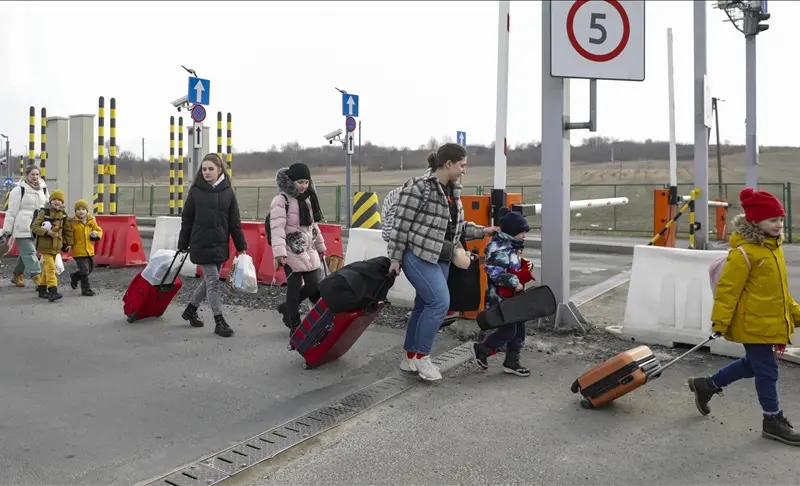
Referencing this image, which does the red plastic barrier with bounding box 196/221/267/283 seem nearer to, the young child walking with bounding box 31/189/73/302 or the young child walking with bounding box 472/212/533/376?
the young child walking with bounding box 31/189/73/302

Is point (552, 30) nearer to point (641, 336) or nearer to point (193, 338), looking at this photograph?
point (641, 336)

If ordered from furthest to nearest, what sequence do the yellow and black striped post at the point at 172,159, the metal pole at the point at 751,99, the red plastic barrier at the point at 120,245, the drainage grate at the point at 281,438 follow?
the yellow and black striped post at the point at 172,159
the metal pole at the point at 751,99
the red plastic barrier at the point at 120,245
the drainage grate at the point at 281,438

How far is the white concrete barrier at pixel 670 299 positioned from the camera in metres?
6.23

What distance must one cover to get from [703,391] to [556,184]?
2.70 meters

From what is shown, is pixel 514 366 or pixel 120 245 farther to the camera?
pixel 120 245

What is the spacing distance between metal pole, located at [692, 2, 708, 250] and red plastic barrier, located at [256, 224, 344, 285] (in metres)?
6.32

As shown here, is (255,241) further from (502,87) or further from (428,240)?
(428,240)

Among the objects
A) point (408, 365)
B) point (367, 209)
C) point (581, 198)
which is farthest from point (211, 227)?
point (581, 198)

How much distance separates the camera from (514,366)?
554 centimetres

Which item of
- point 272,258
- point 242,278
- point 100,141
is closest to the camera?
point 242,278

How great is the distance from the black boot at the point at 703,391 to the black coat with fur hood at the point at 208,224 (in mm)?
4224

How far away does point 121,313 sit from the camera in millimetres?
8016

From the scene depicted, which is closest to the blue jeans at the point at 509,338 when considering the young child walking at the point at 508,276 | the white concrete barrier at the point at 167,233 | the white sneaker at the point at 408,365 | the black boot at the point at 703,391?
the young child walking at the point at 508,276

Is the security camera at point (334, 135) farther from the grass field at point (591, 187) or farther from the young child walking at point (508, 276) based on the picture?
the young child walking at point (508, 276)
